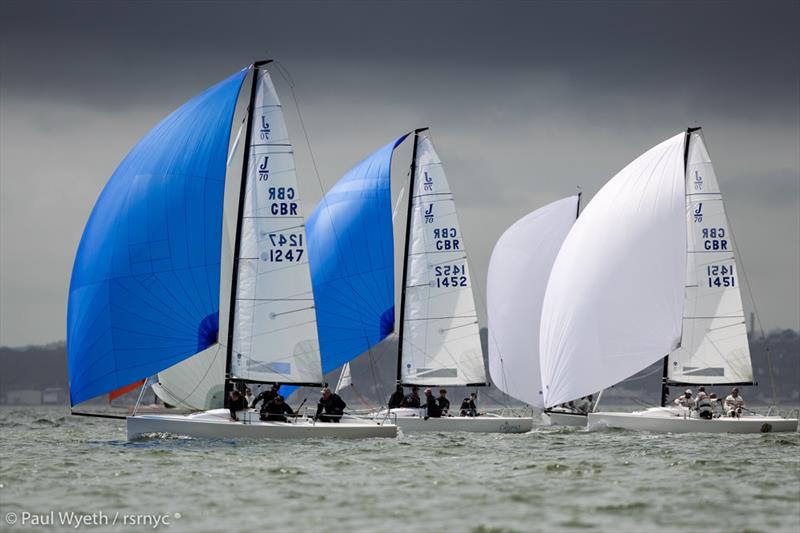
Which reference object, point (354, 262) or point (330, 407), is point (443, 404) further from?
point (330, 407)

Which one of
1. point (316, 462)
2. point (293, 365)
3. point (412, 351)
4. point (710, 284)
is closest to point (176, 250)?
point (293, 365)

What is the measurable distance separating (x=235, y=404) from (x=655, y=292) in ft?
38.6

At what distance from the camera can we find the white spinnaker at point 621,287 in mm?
30031

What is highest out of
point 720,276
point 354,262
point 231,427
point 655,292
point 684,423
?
point 354,262

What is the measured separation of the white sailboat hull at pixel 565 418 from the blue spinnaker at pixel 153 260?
12.7 metres

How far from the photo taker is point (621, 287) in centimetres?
3028

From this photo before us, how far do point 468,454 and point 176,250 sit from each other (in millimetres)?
6009

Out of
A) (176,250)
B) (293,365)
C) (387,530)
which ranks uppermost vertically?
(176,250)

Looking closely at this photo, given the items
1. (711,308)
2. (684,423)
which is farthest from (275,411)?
(711,308)

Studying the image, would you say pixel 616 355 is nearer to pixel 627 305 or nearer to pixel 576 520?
pixel 627 305

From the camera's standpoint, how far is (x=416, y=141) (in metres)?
33.0

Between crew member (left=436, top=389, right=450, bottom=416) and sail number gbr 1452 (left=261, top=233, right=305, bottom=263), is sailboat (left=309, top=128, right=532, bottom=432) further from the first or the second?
sail number gbr 1452 (left=261, top=233, right=305, bottom=263)

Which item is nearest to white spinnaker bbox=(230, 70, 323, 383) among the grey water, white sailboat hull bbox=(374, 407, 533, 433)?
the grey water

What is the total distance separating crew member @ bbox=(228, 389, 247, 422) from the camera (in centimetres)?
2239
